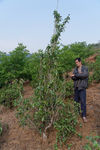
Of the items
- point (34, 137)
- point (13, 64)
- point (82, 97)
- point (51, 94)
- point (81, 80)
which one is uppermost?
point (13, 64)

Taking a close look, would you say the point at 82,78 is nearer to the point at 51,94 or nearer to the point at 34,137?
the point at 51,94

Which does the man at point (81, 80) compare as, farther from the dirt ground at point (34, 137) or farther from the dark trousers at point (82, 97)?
the dirt ground at point (34, 137)

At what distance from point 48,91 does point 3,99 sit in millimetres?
2955

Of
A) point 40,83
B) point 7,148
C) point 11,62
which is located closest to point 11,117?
point 7,148

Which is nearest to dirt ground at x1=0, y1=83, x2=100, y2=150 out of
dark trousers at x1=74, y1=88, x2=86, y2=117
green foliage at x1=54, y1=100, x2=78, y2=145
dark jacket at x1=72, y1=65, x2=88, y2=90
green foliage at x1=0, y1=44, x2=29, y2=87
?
green foliage at x1=54, y1=100, x2=78, y2=145

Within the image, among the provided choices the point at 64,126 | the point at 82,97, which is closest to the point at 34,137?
the point at 64,126

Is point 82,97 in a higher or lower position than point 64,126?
higher

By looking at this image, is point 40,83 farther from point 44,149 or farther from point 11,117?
point 11,117

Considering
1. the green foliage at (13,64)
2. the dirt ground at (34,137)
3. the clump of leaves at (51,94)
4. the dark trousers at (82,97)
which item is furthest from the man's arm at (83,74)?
the green foliage at (13,64)

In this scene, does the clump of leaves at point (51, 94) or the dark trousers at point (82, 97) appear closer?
the clump of leaves at point (51, 94)

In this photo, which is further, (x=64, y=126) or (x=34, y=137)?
(x=34, y=137)

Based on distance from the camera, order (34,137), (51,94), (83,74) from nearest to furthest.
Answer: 1. (51,94)
2. (34,137)
3. (83,74)

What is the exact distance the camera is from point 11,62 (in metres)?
6.93

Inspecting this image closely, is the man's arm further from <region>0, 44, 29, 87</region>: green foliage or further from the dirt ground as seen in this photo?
<region>0, 44, 29, 87</region>: green foliage
